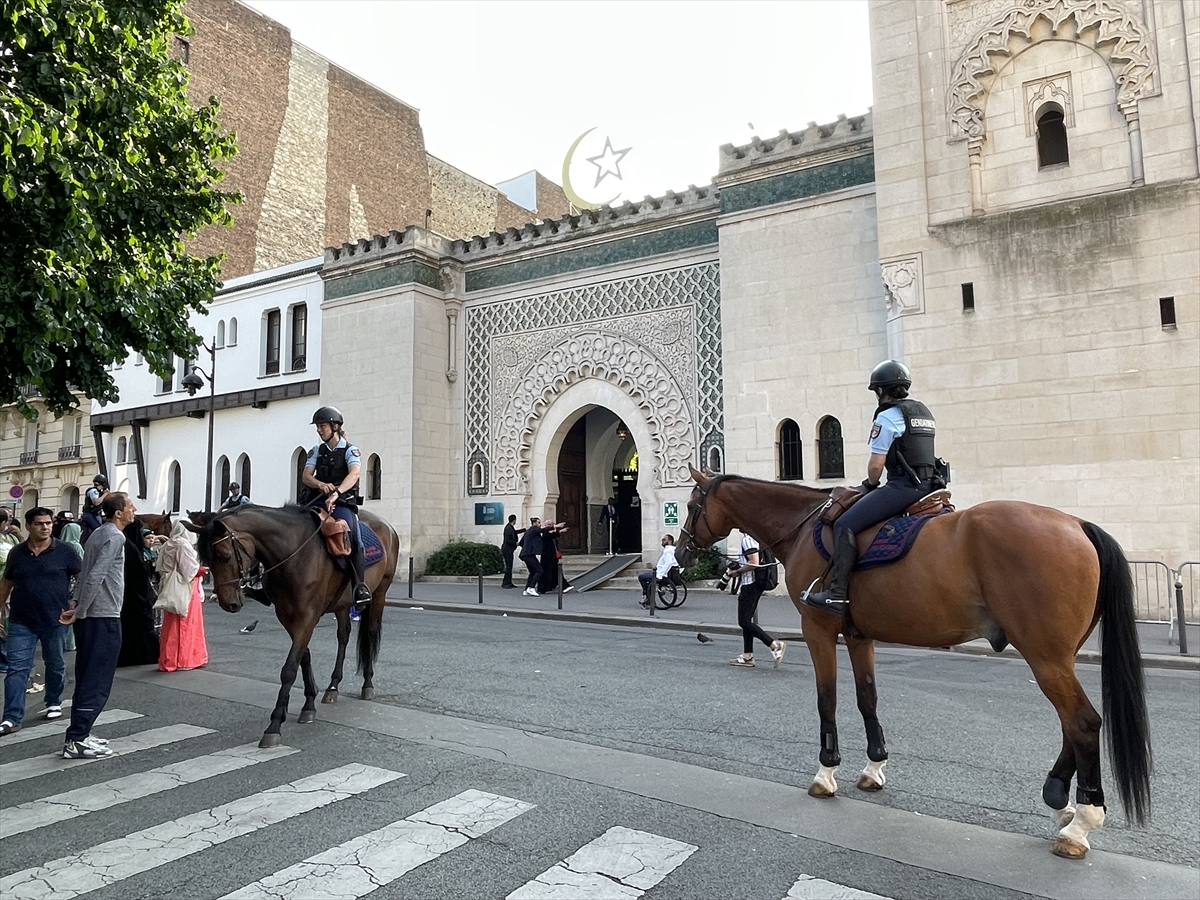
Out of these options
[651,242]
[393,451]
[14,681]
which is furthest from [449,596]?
[14,681]

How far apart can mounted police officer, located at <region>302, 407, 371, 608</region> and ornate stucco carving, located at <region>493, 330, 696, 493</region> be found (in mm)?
12928

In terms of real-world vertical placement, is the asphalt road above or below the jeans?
below

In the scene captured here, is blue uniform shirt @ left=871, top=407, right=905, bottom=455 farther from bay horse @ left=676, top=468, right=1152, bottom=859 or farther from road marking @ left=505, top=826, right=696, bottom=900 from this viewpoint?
road marking @ left=505, top=826, right=696, bottom=900

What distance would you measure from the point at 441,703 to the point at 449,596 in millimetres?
11690

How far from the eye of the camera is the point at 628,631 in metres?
13.1

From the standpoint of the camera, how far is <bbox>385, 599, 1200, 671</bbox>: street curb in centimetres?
→ 1009

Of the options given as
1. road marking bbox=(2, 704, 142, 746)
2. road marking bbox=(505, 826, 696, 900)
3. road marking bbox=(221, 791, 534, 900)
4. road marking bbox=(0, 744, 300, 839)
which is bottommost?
road marking bbox=(2, 704, 142, 746)

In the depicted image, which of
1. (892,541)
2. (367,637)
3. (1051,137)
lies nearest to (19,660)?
(367,637)

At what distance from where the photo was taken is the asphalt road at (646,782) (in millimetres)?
3727

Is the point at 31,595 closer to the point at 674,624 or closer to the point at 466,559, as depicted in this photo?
the point at 674,624

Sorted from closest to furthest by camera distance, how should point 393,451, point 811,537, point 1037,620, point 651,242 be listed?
point 1037,620, point 811,537, point 651,242, point 393,451

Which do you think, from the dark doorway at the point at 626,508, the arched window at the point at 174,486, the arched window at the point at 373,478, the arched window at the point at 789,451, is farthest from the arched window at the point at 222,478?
the arched window at the point at 789,451

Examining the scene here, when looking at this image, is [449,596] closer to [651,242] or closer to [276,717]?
[651,242]

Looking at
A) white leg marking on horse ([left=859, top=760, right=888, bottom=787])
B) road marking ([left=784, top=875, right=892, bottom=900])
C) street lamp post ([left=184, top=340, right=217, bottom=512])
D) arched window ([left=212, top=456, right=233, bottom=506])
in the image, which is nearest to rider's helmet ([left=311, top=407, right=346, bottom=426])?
white leg marking on horse ([left=859, top=760, right=888, bottom=787])
